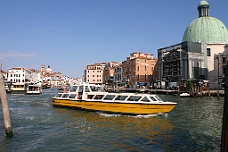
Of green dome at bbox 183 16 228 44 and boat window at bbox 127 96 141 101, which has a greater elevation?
green dome at bbox 183 16 228 44

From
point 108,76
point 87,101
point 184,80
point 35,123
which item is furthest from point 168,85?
point 35,123

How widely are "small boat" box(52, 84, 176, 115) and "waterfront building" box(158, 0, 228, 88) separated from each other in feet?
147

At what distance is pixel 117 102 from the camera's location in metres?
19.8

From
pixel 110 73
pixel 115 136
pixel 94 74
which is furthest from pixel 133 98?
pixel 94 74

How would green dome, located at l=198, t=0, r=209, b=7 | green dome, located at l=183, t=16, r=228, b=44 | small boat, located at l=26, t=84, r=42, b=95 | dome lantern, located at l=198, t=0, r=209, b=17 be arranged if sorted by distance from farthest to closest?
green dome, located at l=198, t=0, r=209, b=7
dome lantern, located at l=198, t=0, r=209, b=17
green dome, located at l=183, t=16, r=228, b=44
small boat, located at l=26, t=84, r=42, b=95

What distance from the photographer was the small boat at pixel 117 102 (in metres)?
18.7

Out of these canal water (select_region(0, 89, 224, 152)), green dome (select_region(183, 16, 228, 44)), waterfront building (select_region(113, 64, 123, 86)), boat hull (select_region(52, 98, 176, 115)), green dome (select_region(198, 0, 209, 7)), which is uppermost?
green dome (select_region(198, 0, 209, 7))

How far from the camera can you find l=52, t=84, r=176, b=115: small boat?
18734 mm

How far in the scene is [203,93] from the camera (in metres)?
50.6

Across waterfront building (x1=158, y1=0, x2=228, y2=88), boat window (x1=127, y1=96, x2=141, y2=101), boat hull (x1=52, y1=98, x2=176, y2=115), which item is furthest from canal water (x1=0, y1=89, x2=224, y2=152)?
waterfront building (x1=158, y1=0, x2=228, y2=88)

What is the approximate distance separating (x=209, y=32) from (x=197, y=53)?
9912mm

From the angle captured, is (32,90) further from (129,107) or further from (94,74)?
(94,74)

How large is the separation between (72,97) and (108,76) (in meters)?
82.5

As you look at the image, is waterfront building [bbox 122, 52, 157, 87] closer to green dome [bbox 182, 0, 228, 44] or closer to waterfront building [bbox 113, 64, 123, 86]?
waterfront building [bbox 113, 64, 123, 86]
